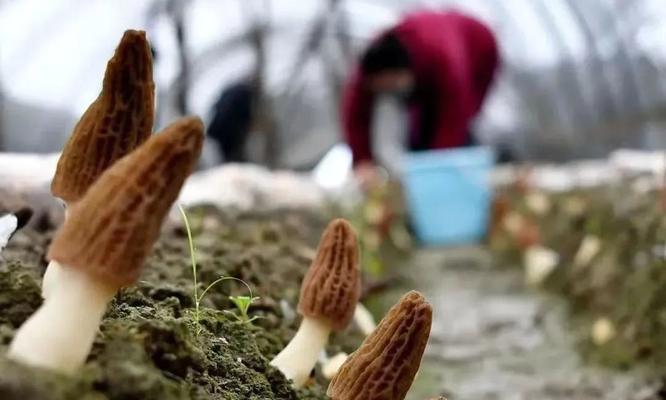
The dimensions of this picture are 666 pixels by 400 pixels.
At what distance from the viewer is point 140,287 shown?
133 cm

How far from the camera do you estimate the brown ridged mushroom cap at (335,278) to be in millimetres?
1249

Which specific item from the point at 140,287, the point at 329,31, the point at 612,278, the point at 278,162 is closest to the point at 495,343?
the point at 612,278

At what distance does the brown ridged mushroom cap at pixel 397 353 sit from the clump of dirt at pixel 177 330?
0.15m

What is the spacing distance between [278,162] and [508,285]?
2.47m

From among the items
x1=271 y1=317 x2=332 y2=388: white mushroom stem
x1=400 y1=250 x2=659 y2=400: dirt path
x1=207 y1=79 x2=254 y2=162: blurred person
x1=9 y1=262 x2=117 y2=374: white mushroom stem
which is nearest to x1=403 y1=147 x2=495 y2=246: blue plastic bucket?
x1=400 y1=250 x2=659 y2=400: dirt path

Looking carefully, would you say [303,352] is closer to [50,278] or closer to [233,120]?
[50,278]

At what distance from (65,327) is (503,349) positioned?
209 cm

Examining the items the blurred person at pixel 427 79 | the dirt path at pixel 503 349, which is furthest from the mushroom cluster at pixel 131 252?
the blurred person at pixel 427 79

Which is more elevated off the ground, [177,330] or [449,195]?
[449,195]

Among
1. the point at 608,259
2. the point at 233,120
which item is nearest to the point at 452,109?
the point at 233,120

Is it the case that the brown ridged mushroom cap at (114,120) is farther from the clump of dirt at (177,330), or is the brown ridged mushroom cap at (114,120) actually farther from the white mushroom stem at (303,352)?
the white mushroom stem at (303,352)

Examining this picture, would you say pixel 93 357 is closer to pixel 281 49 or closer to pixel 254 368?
pixel 254 368

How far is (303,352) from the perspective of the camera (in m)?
1.27

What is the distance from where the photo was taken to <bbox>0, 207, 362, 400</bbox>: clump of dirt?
2.66 feet
